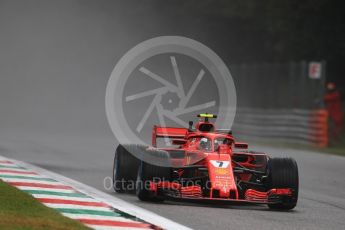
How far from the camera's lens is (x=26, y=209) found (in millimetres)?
8648

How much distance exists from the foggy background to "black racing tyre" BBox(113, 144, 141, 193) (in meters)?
27.5

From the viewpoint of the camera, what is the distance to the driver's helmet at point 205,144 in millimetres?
10944

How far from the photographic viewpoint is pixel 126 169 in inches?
449

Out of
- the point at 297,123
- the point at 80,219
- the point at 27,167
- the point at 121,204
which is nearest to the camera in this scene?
the point at 80,219

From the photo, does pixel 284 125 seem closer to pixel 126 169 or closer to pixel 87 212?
pixel 126 169

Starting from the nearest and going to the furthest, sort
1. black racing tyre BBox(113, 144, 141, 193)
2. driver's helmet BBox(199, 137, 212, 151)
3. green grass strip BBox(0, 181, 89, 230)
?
green grass strip BBox(0, 181, 89, 230) < driver's helmet BBox(199, 137, 212, 151) < black racing tyre BBox(113, 144, 141, 193)

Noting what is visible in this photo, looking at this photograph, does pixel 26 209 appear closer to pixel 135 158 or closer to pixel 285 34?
pixel 135 158

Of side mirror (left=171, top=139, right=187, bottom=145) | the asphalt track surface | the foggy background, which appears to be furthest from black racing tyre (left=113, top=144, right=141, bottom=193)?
the foggy background

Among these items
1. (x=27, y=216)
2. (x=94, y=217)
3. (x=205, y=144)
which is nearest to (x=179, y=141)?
(x=205, y=144)

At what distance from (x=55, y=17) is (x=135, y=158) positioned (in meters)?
40.9

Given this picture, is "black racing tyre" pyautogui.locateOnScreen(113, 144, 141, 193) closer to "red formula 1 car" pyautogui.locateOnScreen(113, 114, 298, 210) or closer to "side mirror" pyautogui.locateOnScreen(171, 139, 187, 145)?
"red formula 1 car" pyautogui.locateOnScreen(113, 114, 298, 210)

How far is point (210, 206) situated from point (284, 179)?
35.8 inches

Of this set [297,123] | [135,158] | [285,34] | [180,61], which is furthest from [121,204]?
[180,61]

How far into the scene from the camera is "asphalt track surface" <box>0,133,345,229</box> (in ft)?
30.3
